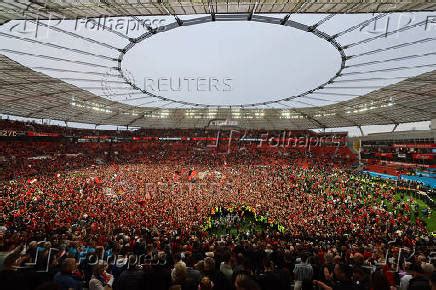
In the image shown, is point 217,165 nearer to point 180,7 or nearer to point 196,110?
point 196,110

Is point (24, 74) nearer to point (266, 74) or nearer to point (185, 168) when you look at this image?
point (266, 74)

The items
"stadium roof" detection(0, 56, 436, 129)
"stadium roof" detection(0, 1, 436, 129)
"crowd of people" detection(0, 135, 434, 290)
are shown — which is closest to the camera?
"crowd of people" detection(0, 135, 434, 290)

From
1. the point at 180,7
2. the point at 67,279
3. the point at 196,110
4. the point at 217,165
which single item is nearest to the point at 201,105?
the point at 196,110

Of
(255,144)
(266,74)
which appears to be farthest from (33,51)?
(255,144)

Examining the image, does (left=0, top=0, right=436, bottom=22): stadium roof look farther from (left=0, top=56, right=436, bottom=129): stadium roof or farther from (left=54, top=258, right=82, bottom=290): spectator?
(left=54, top=258, right=82, bottom=290): spectator

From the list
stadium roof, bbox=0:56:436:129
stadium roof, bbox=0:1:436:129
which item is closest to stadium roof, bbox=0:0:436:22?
stadium roof, bbox=0:1:436:129

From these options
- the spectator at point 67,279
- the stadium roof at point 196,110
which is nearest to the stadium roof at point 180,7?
the stadium roof at point 196,110

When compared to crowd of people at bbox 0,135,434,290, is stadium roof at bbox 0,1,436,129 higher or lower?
higher
